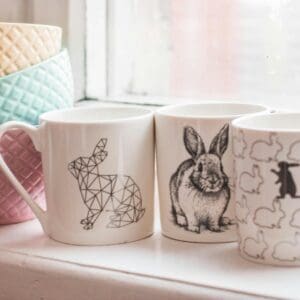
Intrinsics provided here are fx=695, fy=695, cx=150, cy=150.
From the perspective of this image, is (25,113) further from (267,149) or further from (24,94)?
(267,149)

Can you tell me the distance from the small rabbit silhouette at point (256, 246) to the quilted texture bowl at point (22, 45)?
0.92 ft

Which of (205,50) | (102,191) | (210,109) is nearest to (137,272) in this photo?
(102,191)

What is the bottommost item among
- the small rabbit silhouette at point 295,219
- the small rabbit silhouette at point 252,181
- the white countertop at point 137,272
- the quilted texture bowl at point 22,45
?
the white countertop at point 137,272

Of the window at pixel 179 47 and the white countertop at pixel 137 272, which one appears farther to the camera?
the window at pixel 179 47

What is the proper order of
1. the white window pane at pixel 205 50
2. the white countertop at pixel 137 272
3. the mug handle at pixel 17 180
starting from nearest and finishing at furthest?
the white countertop at pixel 137 272 → the mug handle at pixel 17 180 → the white window pane at pixel 205 50

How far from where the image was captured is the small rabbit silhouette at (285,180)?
513 millimetres

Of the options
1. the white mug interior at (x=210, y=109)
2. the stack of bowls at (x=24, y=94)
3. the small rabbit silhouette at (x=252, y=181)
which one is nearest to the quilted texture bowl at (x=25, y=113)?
the stack of bowls at (x=24, y=94)

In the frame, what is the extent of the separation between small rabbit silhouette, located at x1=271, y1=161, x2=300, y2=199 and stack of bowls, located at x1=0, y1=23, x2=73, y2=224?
25 centimetres

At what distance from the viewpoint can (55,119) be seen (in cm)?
64

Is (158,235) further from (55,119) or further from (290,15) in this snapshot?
(290,15)

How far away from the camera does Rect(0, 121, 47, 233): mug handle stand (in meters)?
0.62

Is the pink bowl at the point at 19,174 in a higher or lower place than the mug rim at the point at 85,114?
lower

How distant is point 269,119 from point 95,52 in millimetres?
373

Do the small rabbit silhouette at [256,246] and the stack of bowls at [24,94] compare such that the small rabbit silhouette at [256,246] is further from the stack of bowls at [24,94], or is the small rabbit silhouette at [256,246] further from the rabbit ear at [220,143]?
the stack of bowls at [24,94]
